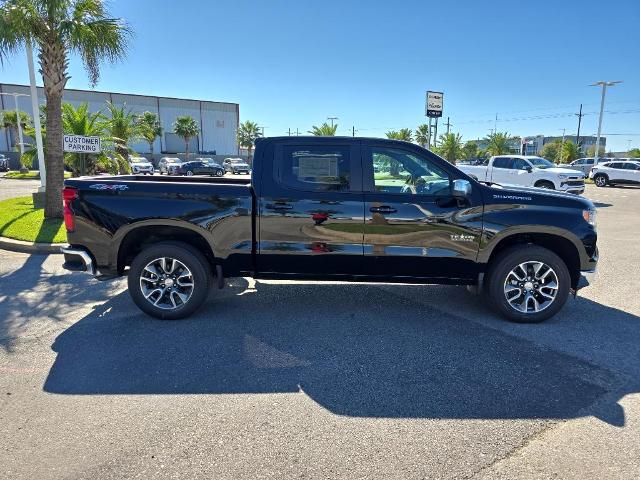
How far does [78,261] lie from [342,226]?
2895mm

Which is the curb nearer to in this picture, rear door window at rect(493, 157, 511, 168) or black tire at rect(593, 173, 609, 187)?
rear door window at rect(493, 157, 511, 168)

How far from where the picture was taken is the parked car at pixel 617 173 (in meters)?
26.8

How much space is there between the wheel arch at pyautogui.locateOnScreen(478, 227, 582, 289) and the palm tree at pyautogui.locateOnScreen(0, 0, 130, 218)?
9.63 m

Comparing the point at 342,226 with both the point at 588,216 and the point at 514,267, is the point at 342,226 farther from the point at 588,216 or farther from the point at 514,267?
the point at 588,216

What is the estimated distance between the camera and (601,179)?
28328mm

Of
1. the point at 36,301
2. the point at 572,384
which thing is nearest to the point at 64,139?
the point at 36,301

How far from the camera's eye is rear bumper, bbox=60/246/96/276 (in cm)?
473

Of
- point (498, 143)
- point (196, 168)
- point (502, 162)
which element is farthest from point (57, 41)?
point (498, 143)

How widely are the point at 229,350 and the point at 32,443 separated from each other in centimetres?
164

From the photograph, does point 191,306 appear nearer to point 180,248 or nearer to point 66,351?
point 180,248

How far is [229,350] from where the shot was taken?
4059 millimetres

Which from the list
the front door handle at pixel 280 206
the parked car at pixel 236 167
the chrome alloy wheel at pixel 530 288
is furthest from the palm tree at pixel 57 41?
the parked car at pixel 236 167

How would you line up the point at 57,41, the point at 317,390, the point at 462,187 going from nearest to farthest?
the point at 317,390 → the point at 462,187 → the point at 57,41

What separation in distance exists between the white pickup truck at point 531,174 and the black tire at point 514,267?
40.8ft
